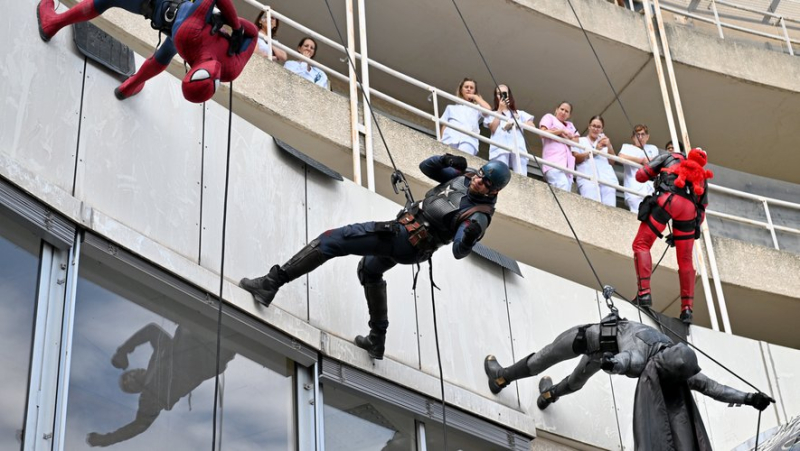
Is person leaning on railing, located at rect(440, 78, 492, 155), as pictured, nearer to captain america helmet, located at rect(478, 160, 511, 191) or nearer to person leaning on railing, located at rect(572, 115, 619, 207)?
person leaning on railing, located at rect(572, 115, 619, 207)

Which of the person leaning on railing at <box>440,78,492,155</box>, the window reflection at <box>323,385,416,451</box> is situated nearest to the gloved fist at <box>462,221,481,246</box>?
the window reflection at <box>323,385,416,451</box>

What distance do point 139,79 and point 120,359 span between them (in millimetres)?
2136

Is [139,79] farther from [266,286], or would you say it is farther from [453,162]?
[453,162]

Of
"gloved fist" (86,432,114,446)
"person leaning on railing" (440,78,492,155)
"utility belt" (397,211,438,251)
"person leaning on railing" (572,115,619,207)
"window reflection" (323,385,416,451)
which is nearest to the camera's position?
"gloved fist" (86,432,114,446)

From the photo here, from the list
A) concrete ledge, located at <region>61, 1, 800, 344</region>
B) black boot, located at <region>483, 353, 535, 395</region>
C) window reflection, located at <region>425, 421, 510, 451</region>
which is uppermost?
concrete ledge, located at <region>61, 1, 800, 344</region>

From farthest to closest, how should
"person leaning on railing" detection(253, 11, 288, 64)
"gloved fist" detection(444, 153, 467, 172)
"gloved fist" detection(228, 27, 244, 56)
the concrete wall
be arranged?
"person leaning on railing" detection(253, 11, 288, 64) → "gloved fist" detection(444, 153, 467, 172) → "gloved fist" detection(228, 27, 244, 56) → the concrete wall

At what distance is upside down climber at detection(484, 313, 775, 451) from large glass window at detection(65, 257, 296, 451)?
2526 millimetres

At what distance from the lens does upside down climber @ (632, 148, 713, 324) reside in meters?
13.6

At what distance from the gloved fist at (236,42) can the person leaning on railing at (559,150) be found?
714 centimetres

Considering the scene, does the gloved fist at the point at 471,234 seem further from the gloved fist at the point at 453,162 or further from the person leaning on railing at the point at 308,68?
the person leaning on railing at the point at 308,68

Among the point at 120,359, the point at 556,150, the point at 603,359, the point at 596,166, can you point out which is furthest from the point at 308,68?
the point at 120,359

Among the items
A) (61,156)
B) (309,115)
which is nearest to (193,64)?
(61,156)

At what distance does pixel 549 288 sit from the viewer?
13.1m

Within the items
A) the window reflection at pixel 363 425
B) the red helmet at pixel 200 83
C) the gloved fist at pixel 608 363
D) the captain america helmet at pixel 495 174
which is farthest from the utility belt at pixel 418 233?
the red helmet at pixel 200 83
